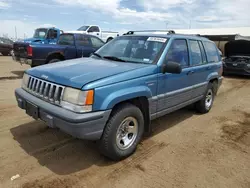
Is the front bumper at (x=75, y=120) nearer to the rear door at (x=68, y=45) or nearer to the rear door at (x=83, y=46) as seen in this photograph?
the rear door at (x=68, y=45)

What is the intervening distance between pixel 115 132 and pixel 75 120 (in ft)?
2.04

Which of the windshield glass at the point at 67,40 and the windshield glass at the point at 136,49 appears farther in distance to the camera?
the windshield glass at the point at 67,40

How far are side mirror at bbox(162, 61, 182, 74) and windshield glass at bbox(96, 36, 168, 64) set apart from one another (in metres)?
0.25

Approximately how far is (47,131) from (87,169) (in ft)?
4.63

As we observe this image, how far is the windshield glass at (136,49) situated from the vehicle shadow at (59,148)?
1430 millimetres

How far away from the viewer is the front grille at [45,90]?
291cm

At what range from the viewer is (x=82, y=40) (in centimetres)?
1009

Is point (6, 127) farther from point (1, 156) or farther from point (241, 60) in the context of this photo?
point (241, 60)

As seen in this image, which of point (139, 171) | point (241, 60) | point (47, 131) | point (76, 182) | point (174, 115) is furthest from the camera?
point (241, 60)

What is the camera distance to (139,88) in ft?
10.6

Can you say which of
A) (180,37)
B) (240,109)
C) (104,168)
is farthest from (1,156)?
(240,109)

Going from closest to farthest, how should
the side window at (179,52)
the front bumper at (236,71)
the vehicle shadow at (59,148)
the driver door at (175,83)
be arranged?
the vehicle shadow at (59,148), the driver door at (175,83), the side window at (179,52), the front bumper at (236,71)

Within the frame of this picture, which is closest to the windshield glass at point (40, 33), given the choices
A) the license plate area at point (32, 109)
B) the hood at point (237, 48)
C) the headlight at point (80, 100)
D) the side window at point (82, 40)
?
the side window at point (82, 40)

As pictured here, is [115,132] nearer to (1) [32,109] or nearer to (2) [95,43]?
(1) [32,109]
